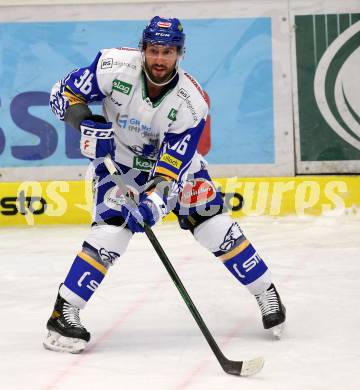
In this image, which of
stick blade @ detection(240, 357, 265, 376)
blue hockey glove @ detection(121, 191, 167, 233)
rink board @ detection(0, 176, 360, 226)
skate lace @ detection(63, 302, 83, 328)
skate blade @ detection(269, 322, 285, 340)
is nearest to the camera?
stick blade @ detection(240, 357, 265, 376)

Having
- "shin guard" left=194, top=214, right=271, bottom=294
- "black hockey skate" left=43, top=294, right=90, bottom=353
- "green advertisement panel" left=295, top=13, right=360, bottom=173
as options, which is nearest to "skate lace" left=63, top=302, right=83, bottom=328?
"black hockey skate" left=43, top=294, right=90, bottom=353

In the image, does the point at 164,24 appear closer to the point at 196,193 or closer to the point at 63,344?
the point at 196,193

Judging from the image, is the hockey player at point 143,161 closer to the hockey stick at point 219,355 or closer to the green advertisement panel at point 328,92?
the hockey stick at point 219,355

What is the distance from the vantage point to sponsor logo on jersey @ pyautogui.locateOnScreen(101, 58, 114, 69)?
4.04 metres

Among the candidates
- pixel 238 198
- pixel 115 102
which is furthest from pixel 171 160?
pixel 238 198

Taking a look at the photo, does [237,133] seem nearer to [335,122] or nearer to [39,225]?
[335,122]

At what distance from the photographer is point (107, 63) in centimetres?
405

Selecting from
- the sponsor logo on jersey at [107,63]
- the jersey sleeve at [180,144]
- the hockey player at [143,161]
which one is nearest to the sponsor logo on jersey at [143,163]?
the hockey player at [143,161]

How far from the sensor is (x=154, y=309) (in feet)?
15.4

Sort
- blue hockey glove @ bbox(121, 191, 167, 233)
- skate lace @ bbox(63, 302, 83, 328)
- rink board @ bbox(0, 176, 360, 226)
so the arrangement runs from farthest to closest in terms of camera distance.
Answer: rink board @ bbox(0, 176, 360, 226), skate lace @ bbox(63, 302, 83, 328), blue hockey glove @ bbox(121, 191, 167, 233)

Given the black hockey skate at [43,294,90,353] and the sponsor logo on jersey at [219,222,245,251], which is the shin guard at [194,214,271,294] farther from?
the black hockey skate at [43,294,90,353]

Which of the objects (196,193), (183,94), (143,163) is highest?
(183,94)

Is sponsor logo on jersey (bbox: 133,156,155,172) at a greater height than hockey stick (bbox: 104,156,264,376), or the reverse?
sponsor logo on jersey (bbox: 133,156,155,172)

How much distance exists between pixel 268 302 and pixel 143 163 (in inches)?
28.9
